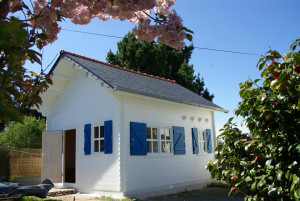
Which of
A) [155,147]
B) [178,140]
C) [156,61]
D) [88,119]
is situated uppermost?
[156,61]

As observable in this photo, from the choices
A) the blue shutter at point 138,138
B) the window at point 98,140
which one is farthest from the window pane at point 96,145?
the blue shutter at point 138,138

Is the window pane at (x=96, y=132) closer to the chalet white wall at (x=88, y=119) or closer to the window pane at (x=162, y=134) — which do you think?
the chalet white wall at (x=88, y=119)

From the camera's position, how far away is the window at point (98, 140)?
8.95m

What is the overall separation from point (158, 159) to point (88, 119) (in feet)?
9.43

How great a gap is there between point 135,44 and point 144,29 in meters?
21.4

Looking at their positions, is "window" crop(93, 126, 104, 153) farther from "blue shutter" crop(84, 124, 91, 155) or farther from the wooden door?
the wooden door

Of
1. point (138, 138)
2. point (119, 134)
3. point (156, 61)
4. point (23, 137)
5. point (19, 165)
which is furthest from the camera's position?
point (156, 61)

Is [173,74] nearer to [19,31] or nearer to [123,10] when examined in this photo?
[123,10]

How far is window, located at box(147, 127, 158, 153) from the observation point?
924 cm

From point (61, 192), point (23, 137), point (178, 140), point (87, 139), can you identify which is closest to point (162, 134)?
point (178, 140)

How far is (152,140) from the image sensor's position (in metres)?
9.31

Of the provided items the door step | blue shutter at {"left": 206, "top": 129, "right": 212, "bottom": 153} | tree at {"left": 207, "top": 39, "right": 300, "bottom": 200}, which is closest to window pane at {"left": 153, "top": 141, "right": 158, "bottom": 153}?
the door step

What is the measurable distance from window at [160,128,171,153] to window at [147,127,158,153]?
0.28 metres

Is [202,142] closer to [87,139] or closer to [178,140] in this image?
[178,140]
